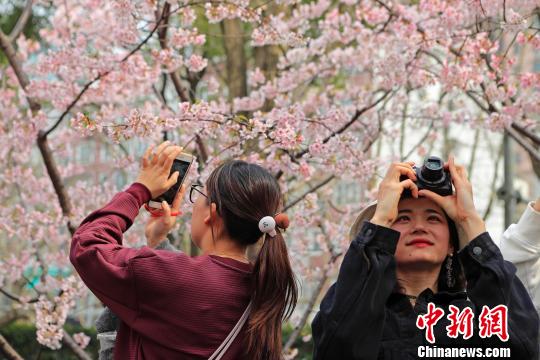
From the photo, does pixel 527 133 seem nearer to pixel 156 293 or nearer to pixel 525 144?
pixel 525 144

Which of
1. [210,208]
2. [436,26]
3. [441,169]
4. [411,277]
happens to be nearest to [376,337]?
[411,277]

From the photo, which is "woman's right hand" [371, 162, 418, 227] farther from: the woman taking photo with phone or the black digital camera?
the woman taking photo with phone

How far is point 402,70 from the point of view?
4852 mm

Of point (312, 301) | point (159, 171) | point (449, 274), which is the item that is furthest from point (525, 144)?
point (159, 171)

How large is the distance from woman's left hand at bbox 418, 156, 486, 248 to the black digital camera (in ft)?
0.05

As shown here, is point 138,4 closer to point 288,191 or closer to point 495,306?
point 288,191

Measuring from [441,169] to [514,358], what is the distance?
524 millimetres

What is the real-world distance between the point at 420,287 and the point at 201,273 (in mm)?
607

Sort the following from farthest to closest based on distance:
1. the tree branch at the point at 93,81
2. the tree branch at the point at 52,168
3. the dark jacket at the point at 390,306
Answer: the tree branch at the point at 52,168, the tree branch at the point at 93,81, the dark jacket at the point at 390,306

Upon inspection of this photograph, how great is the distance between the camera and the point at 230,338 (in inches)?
83.7

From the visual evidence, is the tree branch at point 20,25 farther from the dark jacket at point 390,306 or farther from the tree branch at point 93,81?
the dark jacket at point 390,306

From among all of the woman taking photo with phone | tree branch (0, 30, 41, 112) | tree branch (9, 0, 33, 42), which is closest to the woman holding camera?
the woman taking photo with phone

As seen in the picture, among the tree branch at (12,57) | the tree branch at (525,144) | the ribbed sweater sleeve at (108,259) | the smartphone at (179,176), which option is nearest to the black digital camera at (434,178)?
the smartphone at (179,176)

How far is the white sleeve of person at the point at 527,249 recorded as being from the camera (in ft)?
8.20
